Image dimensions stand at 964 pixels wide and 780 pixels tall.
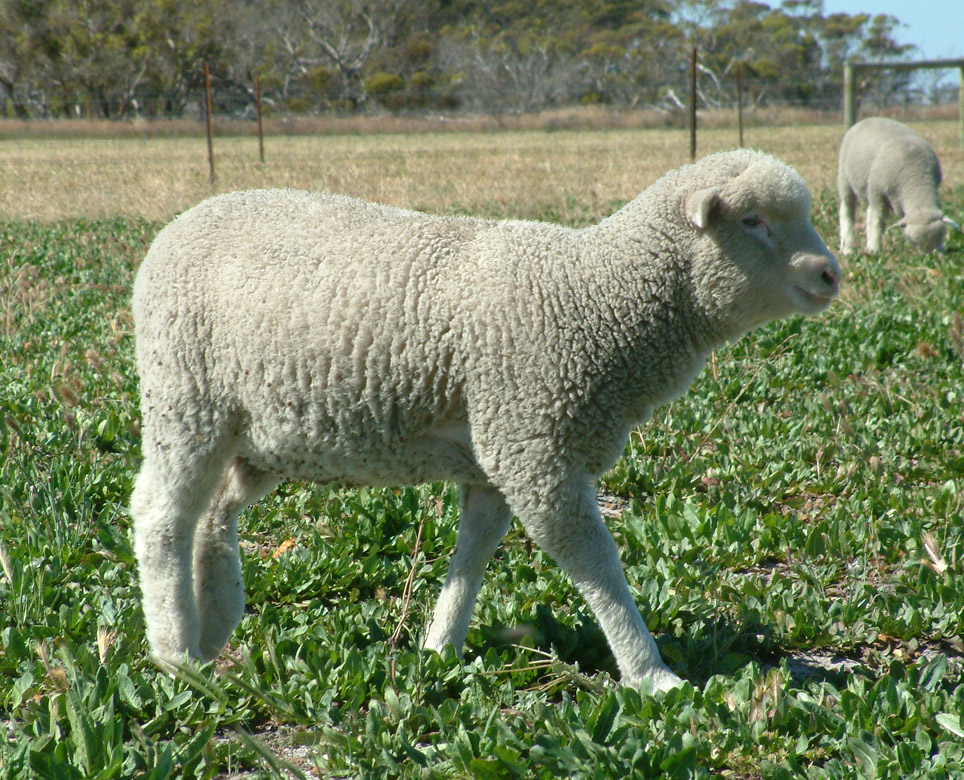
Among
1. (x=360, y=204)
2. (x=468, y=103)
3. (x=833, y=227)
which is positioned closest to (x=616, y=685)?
(x=360, y=204)

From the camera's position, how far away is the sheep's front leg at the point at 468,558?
2988 millimetres

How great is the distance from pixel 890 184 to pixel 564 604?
809cm

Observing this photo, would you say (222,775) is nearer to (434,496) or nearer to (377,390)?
(377,390)

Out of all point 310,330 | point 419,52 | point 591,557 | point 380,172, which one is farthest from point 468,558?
point 419,52

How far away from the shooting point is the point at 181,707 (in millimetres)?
2764

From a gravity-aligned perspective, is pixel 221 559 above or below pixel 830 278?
below

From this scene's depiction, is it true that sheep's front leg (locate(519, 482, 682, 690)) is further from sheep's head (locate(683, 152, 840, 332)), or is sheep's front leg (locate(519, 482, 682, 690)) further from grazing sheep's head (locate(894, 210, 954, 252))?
grazing sheep's head (locate(894, 210, 954, 252))

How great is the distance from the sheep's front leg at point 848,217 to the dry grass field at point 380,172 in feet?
8.53

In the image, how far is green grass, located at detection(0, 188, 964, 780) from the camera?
98.4 inches

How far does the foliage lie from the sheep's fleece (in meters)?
39.4

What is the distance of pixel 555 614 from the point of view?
3.35 meters

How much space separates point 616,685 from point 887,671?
0.85 meters

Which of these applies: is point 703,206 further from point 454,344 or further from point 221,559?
point 221,559

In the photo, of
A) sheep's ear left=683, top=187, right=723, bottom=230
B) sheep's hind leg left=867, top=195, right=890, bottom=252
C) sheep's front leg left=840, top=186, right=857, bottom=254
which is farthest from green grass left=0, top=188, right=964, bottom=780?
sheep's front leg left=840, top=186, right=857, bottom=254
